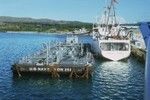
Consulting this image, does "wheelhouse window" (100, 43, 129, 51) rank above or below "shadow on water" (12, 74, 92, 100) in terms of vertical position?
above

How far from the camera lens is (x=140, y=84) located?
43688 millimetres

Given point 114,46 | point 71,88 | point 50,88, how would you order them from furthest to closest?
point 114,46 → point 71,88 → point 50,88

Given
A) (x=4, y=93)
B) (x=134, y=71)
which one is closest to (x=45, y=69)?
(x=4, y=93)

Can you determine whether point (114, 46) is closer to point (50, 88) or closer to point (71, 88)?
point (71, 88)

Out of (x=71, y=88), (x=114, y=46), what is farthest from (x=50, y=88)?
(x=114, y=46)

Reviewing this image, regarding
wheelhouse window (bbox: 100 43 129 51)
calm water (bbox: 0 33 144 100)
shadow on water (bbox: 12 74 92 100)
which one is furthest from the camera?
wheelhouse window (bbox: 100 43 129 51)

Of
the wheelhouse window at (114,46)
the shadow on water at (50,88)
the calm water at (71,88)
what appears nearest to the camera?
the shadow on water at (50,88)

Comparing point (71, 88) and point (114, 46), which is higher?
point (114, 46)

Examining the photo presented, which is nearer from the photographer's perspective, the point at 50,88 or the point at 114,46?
the point at 50,88

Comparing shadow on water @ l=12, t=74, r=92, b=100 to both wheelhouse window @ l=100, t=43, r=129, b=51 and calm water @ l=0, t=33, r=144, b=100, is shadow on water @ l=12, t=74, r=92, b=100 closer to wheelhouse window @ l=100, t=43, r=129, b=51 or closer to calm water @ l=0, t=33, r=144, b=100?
calm water @ l=0, t=33, r=144, b=100

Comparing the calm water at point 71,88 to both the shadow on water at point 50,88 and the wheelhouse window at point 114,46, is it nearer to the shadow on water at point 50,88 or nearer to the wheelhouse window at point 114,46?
the shadow on water at point 50,88

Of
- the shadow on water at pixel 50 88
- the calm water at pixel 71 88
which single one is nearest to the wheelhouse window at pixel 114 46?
the calm water at pixel 71 88

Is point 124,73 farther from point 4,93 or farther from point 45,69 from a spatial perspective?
point 4,93

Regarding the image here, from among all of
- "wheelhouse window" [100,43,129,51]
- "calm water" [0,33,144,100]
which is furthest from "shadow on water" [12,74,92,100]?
"wheelhouse window" [100,43,129,51]
